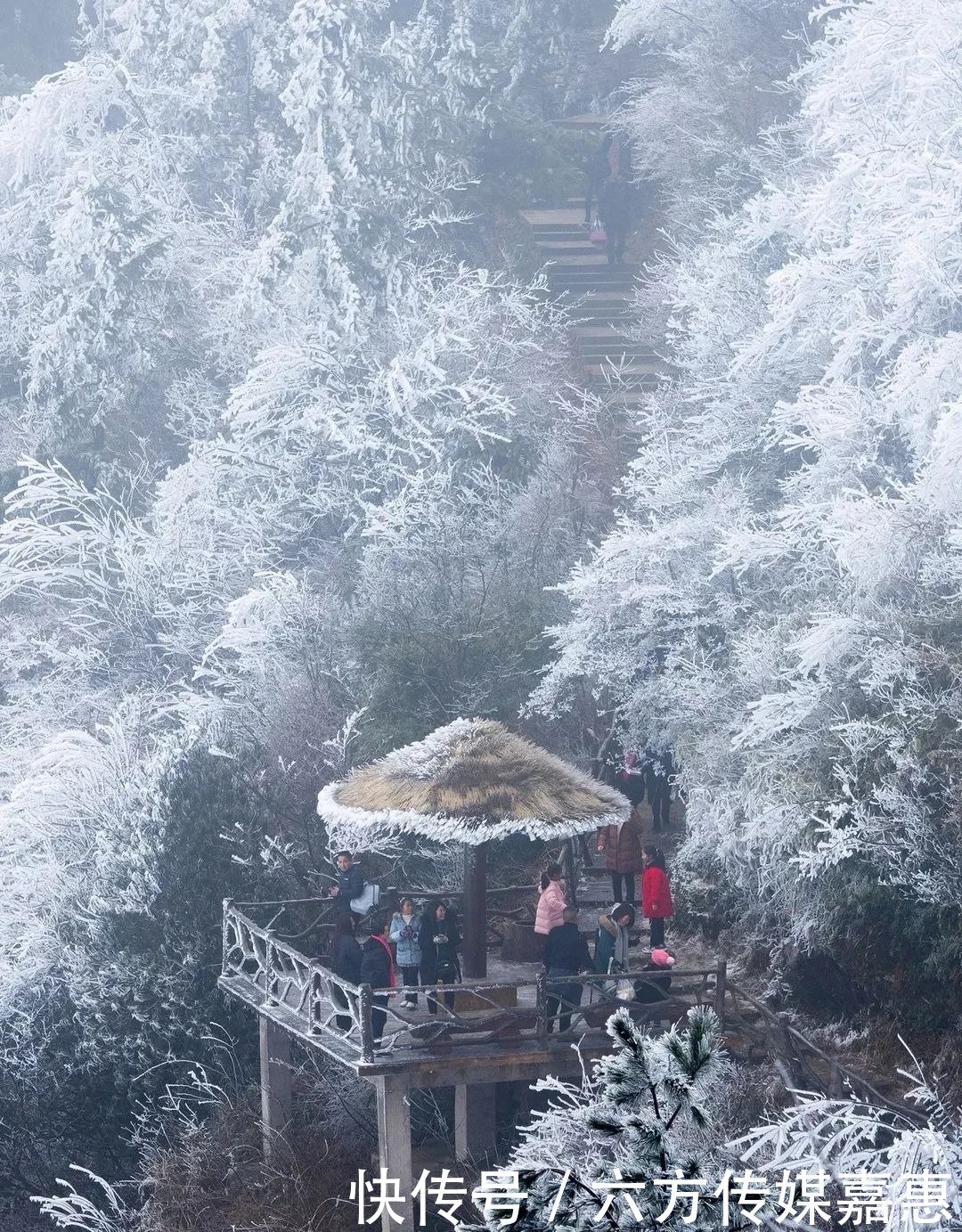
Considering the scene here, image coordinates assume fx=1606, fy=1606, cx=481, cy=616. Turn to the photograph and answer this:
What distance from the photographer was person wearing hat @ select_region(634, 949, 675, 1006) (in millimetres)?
13703

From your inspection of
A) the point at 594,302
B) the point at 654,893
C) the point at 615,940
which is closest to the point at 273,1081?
the point at 654,893

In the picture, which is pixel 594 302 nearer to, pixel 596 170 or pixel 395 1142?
pixel 596 170

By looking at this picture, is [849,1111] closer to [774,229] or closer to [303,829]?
[303,829]

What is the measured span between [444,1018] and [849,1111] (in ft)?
12.3

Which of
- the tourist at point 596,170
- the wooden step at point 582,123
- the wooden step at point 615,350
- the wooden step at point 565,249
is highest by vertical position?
the wooden step at point 582,123

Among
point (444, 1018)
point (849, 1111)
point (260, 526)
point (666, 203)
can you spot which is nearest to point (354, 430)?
point (260, 526)

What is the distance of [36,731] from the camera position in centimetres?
2620

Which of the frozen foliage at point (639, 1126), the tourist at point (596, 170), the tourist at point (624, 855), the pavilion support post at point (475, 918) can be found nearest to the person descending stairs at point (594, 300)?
the tourist at point (596, 170)

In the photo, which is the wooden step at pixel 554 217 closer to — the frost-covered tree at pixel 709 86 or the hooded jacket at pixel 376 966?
the frost-covered tree at pixel 709 86

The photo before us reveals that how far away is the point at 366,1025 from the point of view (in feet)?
44.1

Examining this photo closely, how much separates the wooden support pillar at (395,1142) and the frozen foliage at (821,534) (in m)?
4.66

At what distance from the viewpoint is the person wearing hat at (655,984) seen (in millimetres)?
13703

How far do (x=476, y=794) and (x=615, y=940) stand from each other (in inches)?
70.1

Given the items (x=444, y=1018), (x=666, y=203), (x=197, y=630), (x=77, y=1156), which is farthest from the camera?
(x=666, y=203)
